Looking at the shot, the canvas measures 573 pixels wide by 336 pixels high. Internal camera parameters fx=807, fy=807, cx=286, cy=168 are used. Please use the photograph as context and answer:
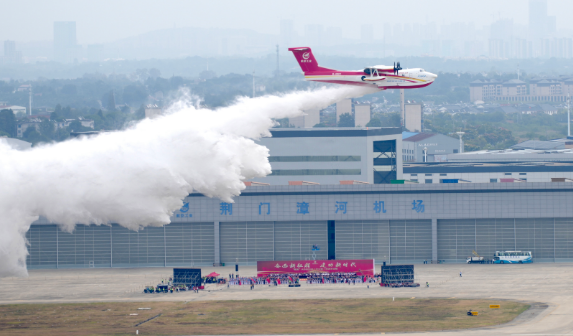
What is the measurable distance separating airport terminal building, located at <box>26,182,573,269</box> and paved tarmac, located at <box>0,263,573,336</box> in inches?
165

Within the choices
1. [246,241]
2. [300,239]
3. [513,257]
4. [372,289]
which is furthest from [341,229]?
[513,257]

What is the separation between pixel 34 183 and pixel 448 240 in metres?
62.6

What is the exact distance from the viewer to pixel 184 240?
108 metres

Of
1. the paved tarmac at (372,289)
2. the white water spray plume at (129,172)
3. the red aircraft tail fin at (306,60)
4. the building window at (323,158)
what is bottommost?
the paved tarmac at (372,289)

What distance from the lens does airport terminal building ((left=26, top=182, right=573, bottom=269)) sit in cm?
10538

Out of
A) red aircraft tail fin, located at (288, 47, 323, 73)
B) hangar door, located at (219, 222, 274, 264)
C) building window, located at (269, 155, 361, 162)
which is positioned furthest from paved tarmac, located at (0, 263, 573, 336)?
building window, located at (269, 155, 361, 162)

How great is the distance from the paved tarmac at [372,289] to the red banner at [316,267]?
3.24m

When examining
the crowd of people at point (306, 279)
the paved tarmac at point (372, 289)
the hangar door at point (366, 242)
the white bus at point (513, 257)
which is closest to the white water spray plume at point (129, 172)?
the paved tarmac at point (372, 289)

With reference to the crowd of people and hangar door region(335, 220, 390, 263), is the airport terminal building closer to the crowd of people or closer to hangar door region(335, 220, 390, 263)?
hangar door region(335, 220, 390, 263)

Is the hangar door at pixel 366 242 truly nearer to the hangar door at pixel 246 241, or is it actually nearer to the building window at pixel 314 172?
the hangar door at pixel 246 241

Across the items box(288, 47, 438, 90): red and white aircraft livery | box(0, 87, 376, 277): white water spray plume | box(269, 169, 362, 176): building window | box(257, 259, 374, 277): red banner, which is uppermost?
box(288, 47, 438, 90): red and white aircraft livery

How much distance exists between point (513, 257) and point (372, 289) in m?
25.4

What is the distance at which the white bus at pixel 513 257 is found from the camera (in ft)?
340

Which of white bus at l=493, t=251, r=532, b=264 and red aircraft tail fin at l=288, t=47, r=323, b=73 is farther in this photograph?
white bus at l=493, t=251, r=532, b=264
